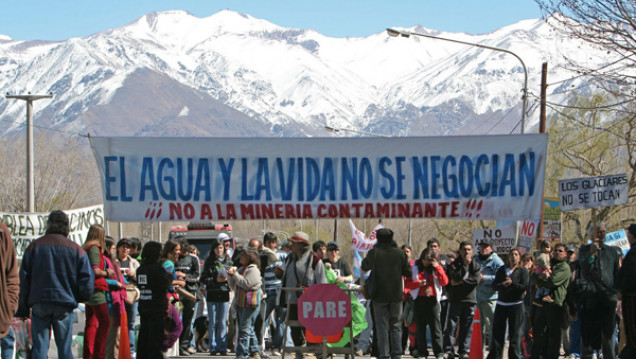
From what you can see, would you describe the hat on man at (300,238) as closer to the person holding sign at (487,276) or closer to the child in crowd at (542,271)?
the person holding sign at (487,276)

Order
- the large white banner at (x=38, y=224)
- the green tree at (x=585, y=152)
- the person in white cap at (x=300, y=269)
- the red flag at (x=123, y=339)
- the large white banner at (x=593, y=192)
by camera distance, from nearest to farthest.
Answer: the red flag at (x=123, y=339)
the person in white cap at (x=300, y=269)
the large white banner at (x=593, y=192)
the large white banner at (x=38, y=224)
the green tree at (x=585, y=152)

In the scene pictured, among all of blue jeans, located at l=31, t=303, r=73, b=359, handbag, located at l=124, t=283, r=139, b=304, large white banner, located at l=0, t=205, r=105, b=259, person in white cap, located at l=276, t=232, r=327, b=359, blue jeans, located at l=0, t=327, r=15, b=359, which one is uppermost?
large white banner, located at l=0, t=205, r=105, b=259

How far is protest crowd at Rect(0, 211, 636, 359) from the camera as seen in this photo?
10961 mm

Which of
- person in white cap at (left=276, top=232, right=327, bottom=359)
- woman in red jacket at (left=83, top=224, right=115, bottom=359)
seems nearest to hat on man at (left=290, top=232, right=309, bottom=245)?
person in white cap at (left=276, top=232, right=327, bottom=359)

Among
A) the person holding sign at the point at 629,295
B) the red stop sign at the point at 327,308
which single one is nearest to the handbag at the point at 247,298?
the red stop sign at the point at 327,308

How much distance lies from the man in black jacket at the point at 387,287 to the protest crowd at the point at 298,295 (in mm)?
16

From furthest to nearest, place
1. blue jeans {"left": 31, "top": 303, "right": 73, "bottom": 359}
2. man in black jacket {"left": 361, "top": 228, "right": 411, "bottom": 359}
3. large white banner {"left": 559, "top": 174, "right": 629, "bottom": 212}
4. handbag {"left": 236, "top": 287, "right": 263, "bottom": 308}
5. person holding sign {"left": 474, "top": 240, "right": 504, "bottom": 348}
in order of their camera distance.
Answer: large white banner {"left": 559, "top": 174, "right": 629, "bottom": 212}
person holding sign {"left": 474, "top": 240, "right": 504, "bottom": 348}
handbag {"left": 236, "top": 287, "right": 263, "bottom": 308}
man in black jacket {"left": 361, "top": 228, "right": 411, "bottom": 359}
blue jeans {"left": 31, "top": 303, "right": 73, "bottom": 359}

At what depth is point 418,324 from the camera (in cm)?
1496

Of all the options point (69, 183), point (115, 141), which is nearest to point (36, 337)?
point (115, 141)

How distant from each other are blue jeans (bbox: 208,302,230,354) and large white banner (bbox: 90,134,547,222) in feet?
14.9

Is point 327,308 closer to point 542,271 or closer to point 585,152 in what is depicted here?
point 542,271

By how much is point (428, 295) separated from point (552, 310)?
177 cm

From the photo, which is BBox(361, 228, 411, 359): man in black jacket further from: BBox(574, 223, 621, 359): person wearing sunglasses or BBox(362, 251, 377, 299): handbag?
BBox(574, 223, 621, 359): person wearing sunglasses

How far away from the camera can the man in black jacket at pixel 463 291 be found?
1485cm
